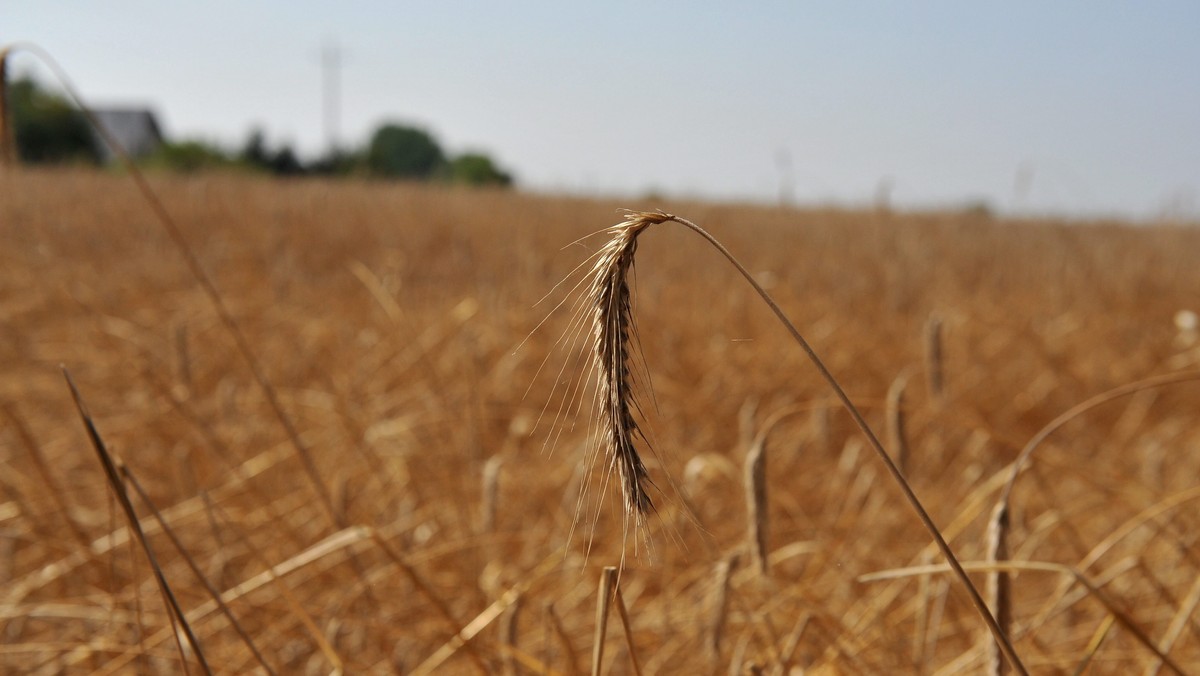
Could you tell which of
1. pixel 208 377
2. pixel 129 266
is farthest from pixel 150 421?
pixel 129 266

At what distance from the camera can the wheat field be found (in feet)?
2.80

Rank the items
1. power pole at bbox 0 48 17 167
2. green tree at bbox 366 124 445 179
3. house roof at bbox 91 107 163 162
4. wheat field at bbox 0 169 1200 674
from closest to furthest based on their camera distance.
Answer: power pole at bbox 0 48 17 167
wheat field at bbox 0 169 1200 674
house roof at bbox 91 107 163 162
green tree at bbox 366 124 445 179

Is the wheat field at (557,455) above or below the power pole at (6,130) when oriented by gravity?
below

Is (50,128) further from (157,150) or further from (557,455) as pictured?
(557,455)

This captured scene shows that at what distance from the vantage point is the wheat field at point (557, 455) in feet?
2.80

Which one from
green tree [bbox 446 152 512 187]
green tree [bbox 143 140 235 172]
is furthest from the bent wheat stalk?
green tree [bbox 446 152 512 187]

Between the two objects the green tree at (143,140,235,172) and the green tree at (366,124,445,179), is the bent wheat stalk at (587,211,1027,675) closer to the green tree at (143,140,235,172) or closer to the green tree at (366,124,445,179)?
the green tree at (143,140,235,172)

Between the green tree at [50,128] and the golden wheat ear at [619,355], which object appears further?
the green tree at [50,128]

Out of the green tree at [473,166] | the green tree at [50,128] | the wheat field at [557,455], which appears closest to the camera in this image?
the wheat field at [557,455]

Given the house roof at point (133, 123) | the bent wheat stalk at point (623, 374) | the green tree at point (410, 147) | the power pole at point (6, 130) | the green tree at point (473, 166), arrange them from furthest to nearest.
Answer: the green tree at point (410, 147)
the house roof at point (133, 123)
the green tree at point (473, 166)
the power pole at point (6, 130)
the bent wheat stalk at point (623, 374)

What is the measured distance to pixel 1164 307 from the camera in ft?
10.6

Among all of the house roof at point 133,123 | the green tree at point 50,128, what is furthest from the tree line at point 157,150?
the house roof at point 133,123

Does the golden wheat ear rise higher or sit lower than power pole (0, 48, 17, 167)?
lower

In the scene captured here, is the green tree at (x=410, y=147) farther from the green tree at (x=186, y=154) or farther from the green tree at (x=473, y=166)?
the green tree at (x=186, y=154)
